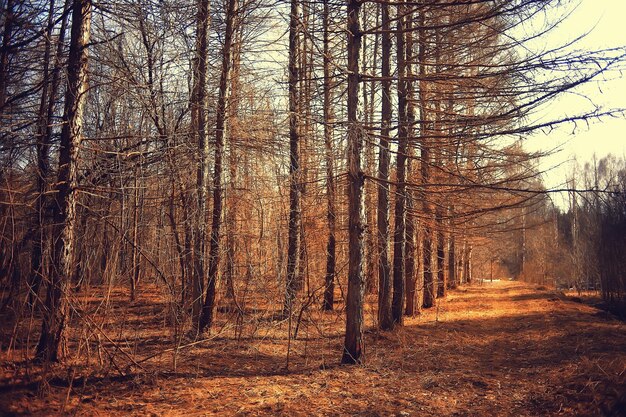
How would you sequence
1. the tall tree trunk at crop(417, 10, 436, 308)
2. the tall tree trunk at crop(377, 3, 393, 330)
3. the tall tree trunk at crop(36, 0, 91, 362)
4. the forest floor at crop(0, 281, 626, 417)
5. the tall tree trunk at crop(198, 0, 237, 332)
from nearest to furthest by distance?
the forest floor at crop(0, 281, 626, 417), the tall tree trunk at crop(36, 0, 91, 362), the tall tree trunk at crop(417, 10, 436, 308), the tall tree trunk at crop(198, 0, 237, 332), the tall tree trunk at crop(377, 3, 393, 330)

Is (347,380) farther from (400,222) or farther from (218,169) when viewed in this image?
(400,222)

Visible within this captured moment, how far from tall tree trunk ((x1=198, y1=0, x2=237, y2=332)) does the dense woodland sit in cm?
4

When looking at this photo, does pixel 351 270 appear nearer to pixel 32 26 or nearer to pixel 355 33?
pixel 355 33

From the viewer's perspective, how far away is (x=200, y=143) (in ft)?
30.3

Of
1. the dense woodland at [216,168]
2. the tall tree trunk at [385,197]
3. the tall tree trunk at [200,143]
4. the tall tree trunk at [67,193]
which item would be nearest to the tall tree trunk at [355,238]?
the dense woodland at [216,168]

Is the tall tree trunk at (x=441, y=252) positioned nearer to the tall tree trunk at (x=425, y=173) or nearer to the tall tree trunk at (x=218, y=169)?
the tall tree trunk at (x=425, y=173)

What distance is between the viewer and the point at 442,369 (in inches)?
294

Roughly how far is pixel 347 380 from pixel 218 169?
4936 mm

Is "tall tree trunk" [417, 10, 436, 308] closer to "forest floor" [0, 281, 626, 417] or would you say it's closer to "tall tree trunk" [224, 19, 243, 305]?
"forest floor" [0, 281, 626, 417]

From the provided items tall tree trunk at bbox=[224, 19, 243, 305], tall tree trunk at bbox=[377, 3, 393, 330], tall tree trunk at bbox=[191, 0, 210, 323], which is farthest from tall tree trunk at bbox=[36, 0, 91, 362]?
tall tree trunk at bbox=[377, 3, 393, 330]

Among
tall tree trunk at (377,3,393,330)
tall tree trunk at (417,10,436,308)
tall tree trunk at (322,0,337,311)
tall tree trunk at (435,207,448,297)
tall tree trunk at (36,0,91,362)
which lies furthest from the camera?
tall tree trunk at (435,207,448,297)

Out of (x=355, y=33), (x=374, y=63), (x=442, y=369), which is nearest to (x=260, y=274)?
(x=442, y=369)

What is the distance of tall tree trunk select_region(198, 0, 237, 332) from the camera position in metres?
9.23

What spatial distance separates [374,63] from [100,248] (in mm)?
12789
